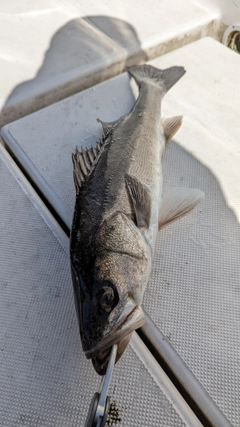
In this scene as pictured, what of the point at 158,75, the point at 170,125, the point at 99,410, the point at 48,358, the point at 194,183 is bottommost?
the point at 48,358

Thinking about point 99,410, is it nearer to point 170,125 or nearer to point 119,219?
point 119,219

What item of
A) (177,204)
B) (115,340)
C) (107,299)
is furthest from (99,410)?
(177,204)

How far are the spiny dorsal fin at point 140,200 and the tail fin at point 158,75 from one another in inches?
33.0

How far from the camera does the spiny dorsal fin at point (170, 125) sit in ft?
6.18

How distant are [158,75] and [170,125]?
0.44 meters

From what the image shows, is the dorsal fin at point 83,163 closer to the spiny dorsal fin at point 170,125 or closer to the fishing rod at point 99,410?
the spiny dorsal fin at point 170,125

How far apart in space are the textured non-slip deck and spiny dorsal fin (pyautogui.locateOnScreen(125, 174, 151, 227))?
0.20 meters

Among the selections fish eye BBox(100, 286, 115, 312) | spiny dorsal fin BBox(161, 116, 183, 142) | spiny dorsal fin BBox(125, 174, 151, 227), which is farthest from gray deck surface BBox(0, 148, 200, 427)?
spiny dorsal fin BBox(161, 116, 183, 142)

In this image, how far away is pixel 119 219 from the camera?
4.52 feet

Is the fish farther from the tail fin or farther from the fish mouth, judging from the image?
the tail fin

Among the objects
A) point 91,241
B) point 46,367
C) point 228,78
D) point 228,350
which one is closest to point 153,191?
point 91,241

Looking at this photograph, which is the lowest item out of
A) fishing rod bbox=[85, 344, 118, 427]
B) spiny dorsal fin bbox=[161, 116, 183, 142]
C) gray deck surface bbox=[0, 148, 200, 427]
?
gray deck surface bbox=[0, 148, 200, 427]

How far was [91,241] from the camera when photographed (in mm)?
1288

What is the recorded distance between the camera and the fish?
1.14 metres
